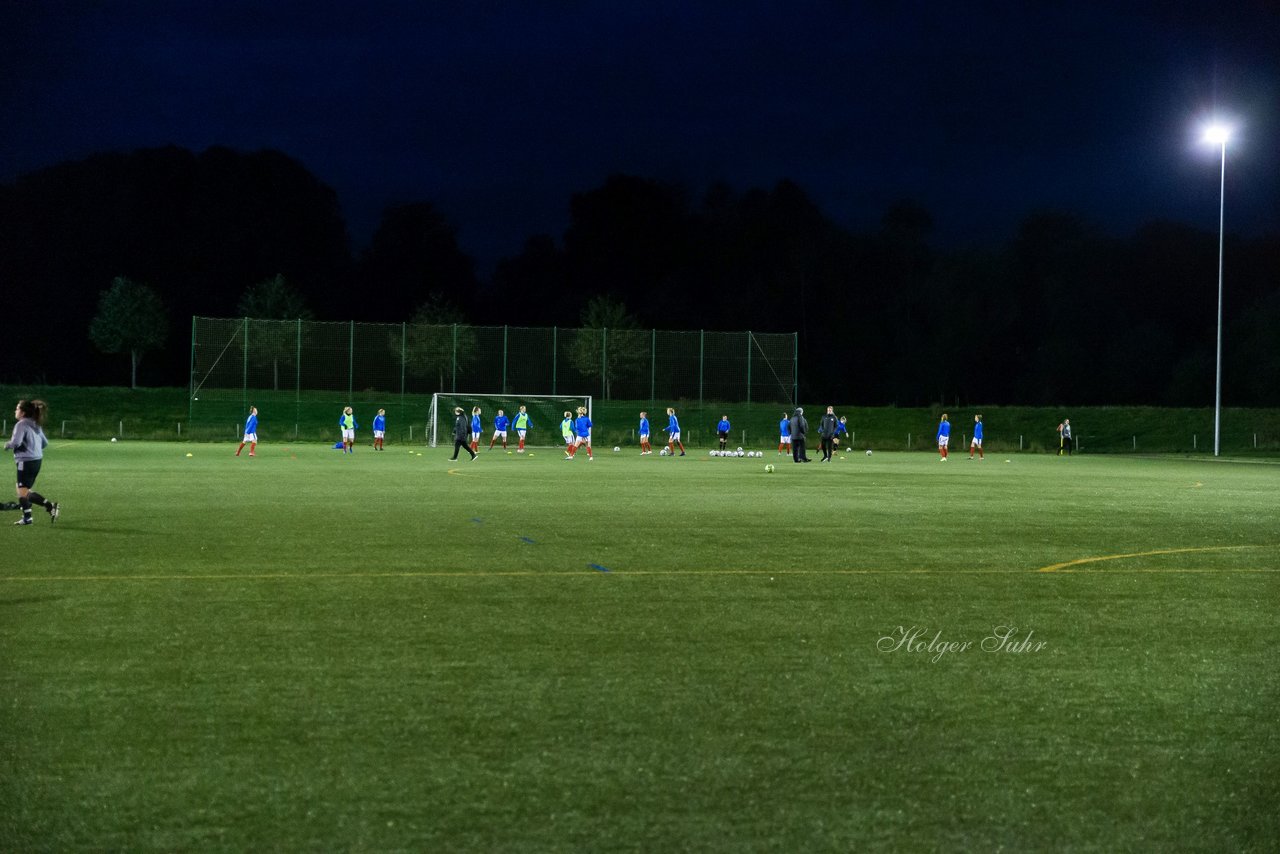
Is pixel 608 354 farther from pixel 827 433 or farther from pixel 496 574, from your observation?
pixel 496 574

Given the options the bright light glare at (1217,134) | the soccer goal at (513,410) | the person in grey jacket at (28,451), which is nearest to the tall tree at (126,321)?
the soccer goal at (513,410)

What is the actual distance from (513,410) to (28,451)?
42.5m

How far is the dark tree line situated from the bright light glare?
33.0 m

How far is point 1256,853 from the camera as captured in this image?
464cm

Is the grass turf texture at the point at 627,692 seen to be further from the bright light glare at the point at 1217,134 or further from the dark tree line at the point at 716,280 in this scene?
the dark tree line at the point at 716,280

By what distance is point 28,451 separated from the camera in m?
17.0

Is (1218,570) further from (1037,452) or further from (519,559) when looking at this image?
(1037,452)

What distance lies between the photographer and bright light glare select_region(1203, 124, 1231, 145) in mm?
48281

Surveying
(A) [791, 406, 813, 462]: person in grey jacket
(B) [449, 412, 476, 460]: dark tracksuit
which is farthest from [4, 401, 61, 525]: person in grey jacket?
(A) [791, 406, 813, 462]: person in grey jacket

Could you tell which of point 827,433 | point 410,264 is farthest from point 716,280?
point 827,433

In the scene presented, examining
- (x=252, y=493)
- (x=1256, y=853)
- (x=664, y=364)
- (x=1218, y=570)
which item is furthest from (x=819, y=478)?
(x=664, y=364)

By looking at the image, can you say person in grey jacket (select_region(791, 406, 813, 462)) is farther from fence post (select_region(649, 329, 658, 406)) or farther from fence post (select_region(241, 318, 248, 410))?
fence post (select_region(241, 318, 248, 410))

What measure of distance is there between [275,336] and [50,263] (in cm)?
3874

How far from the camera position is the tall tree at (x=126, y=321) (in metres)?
74.2
